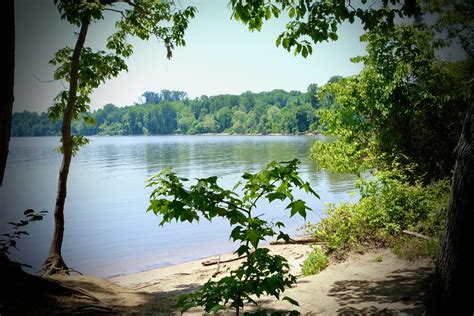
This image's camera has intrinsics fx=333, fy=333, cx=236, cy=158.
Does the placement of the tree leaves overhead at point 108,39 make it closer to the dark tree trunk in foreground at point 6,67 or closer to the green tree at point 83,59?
the green tree at point 83,59

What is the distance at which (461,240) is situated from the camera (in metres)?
3.14

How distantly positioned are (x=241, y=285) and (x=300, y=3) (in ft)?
15.3

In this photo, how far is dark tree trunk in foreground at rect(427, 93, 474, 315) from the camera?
308cm

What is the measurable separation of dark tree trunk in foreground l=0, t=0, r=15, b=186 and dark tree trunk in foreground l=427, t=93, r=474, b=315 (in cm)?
430

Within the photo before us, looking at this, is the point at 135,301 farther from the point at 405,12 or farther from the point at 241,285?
the point at 405,12

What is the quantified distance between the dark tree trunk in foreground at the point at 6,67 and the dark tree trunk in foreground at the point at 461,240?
14.1 ft

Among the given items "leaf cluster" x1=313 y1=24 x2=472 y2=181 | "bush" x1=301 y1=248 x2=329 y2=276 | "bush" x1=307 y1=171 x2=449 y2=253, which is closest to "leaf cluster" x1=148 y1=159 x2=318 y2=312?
"bush" x1=301 y1=248 x2=329 y2=276

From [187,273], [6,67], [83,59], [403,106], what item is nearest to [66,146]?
[83,59]

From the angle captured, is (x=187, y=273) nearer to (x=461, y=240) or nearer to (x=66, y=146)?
(x=66, y=146)

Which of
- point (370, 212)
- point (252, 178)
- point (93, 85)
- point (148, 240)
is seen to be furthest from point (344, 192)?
point (252, 178)

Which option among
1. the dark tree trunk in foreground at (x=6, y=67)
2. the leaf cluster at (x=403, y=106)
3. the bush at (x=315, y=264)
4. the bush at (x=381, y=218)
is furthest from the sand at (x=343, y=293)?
the leaf cluster at (x=403, y=106)

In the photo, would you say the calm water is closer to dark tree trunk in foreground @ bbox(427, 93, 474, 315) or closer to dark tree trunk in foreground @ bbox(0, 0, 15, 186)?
dark tree trunk in foreground @ bbox(0, 0, 15, 186)

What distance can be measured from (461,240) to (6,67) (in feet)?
14.9

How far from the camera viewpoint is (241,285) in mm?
2914
